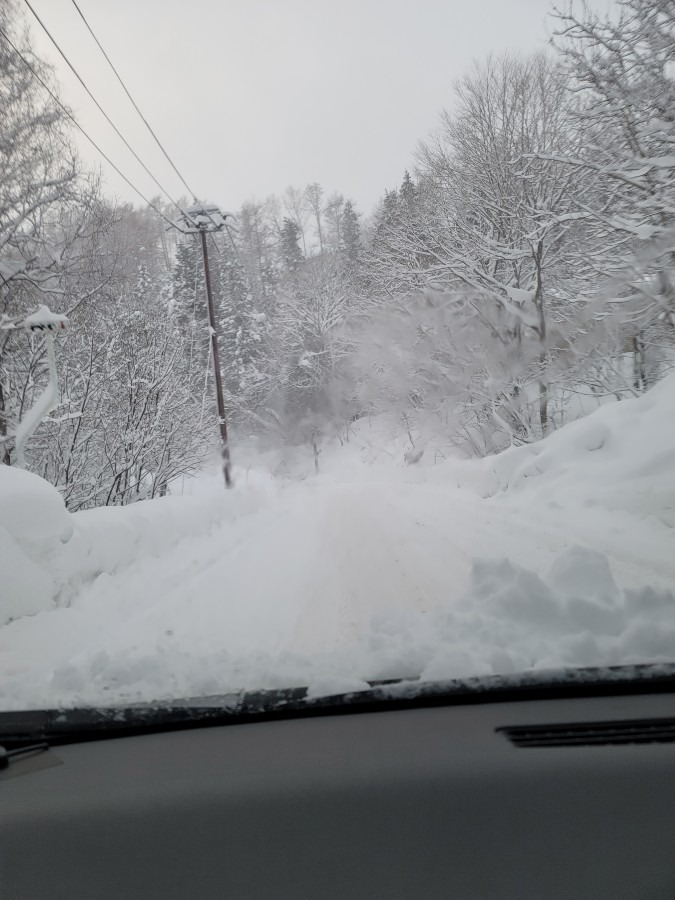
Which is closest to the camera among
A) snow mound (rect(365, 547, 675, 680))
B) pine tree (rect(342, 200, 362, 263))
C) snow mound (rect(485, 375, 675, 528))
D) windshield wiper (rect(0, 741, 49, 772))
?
windshield wiper (rect(0, 741, 49, 772))

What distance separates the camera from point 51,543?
6.73m

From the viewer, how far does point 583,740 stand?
2330 millimetres

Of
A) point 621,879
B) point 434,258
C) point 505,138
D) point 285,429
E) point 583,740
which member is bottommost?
point 621,879

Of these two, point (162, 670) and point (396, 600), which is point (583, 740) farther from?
point (396, 600)

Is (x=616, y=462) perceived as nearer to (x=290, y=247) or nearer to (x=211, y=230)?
(x=211, y=230)

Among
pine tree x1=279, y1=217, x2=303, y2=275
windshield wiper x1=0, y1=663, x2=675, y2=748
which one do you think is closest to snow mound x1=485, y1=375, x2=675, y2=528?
windshield wiper x1=0, y1=663, x2=675, y2=748

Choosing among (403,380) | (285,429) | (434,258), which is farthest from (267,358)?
(434,258)

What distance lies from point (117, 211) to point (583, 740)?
17.3 metres

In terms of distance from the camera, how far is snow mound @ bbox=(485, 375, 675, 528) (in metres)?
8.94

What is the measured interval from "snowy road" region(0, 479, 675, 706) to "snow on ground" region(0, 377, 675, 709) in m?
0.02

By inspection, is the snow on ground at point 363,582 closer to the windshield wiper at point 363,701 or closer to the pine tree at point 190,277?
the windshield wiper at point 363,701

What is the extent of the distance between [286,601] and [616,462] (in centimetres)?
669

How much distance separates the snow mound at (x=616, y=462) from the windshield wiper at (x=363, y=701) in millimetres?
6039

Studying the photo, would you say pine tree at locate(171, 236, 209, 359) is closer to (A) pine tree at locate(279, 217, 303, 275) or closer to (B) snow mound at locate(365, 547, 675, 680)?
(A) pine tree at locate(279, 217, 303, 275)
